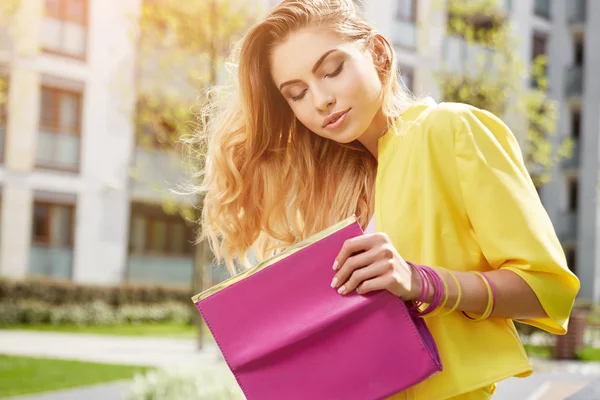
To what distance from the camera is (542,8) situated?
112ft

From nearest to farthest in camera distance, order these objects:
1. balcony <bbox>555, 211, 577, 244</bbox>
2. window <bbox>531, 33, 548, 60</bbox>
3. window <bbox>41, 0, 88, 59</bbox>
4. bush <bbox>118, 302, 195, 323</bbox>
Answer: bush <bbox>118, 302, 195, 323</bbox>
window <bbox>41, 0, 88, 59</bbox>
balcony <bbox>555, 211, 577, 244</bbox>
window <bbox>531, 33, 548, 60</bbox>

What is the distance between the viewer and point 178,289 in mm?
24984

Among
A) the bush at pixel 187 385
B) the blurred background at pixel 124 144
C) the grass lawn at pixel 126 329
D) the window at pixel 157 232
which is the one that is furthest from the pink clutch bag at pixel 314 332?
the window at pixel 157 232

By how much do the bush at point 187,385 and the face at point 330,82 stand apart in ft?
11.5

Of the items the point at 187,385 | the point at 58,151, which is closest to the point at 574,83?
the point at 58,151

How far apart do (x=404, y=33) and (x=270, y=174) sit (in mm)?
26112

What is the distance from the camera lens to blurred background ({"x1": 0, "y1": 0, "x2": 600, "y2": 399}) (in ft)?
50.2

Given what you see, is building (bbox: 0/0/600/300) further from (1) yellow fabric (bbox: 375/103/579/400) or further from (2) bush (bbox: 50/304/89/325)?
(1) yellow fabric (bbox: 375/103/579/400)

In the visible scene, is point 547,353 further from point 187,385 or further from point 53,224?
point 53,224

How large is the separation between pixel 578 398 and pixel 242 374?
3.41ft

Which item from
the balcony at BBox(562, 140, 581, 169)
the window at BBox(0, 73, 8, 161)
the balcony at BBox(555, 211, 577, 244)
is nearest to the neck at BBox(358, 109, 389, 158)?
the window at BBox(0, 73, 8, 161)

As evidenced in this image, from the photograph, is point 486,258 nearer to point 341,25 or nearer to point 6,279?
point 341,25

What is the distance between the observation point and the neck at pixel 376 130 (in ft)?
5.84

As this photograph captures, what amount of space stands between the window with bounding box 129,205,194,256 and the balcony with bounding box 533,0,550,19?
15860 mm
